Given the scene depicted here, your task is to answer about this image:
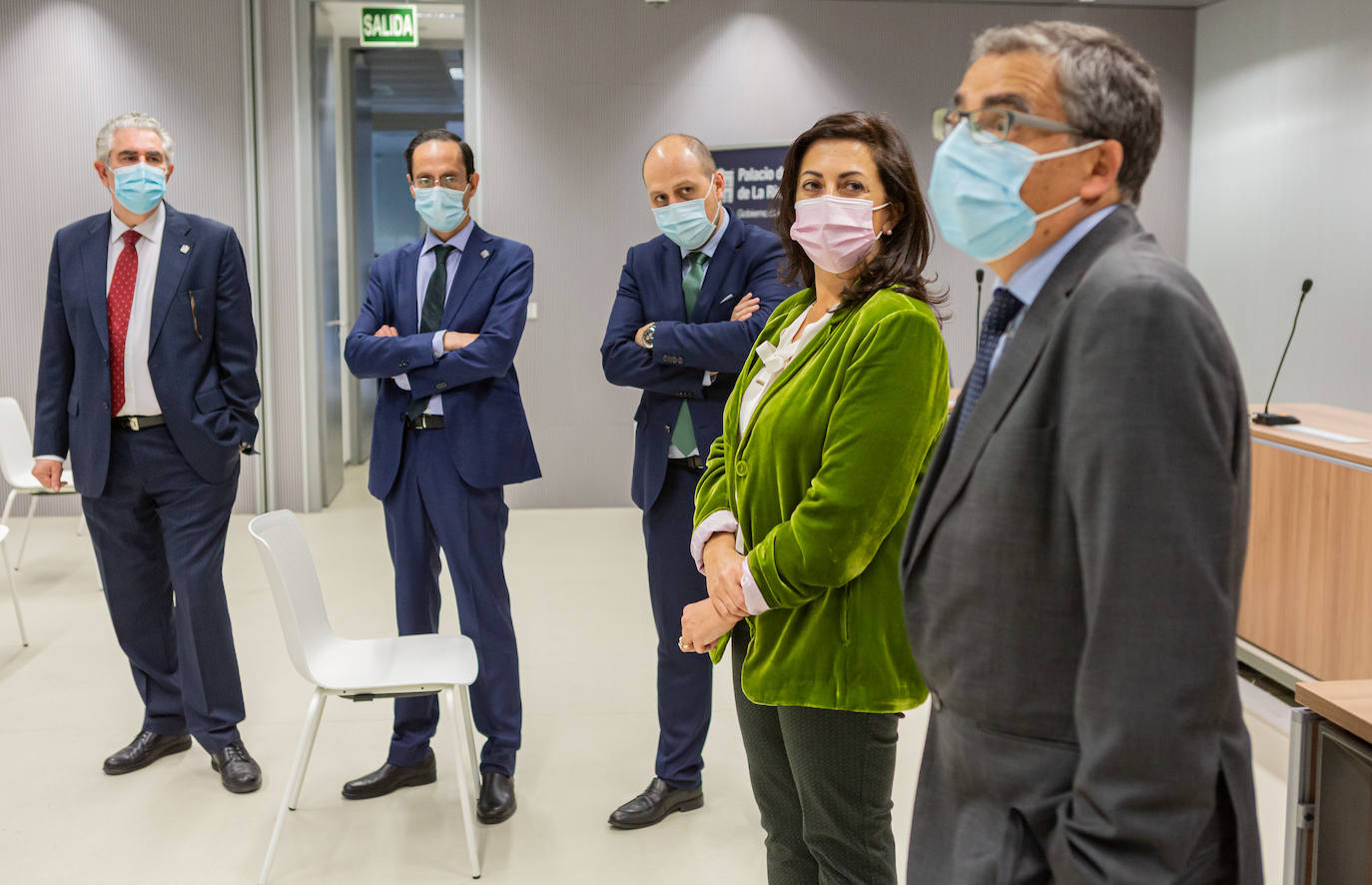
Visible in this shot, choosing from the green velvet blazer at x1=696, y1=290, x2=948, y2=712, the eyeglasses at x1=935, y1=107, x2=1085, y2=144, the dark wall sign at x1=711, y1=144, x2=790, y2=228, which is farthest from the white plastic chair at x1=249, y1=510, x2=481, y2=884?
the dark wall sign at x1=711, y1=144, x2=790, y2=228

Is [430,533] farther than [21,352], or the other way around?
[21,352]

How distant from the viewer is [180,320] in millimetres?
3115

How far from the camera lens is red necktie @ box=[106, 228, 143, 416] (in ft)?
10.2

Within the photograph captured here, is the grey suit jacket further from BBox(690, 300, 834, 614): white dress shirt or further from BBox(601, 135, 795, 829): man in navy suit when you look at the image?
BBox(601, 135, 795, 829): man in navy suit

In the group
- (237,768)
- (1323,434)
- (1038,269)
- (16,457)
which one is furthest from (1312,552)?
(16,457)

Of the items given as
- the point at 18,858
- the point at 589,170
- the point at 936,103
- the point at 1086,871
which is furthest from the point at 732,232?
the point at 936,103

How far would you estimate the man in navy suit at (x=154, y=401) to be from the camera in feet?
10.2

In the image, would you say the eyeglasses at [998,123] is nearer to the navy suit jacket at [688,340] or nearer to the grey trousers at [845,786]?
the grey trousers at [845,786]

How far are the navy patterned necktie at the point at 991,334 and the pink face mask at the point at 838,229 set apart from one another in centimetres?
59

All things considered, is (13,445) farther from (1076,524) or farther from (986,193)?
(1076,524)

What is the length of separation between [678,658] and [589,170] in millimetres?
4766

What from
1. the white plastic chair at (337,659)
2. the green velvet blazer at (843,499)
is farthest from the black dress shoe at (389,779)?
the green velvet blazer at (843,499)

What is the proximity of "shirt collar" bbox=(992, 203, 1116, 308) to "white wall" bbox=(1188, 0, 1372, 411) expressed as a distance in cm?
578

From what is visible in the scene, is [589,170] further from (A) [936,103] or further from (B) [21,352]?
(B) [21,352]
